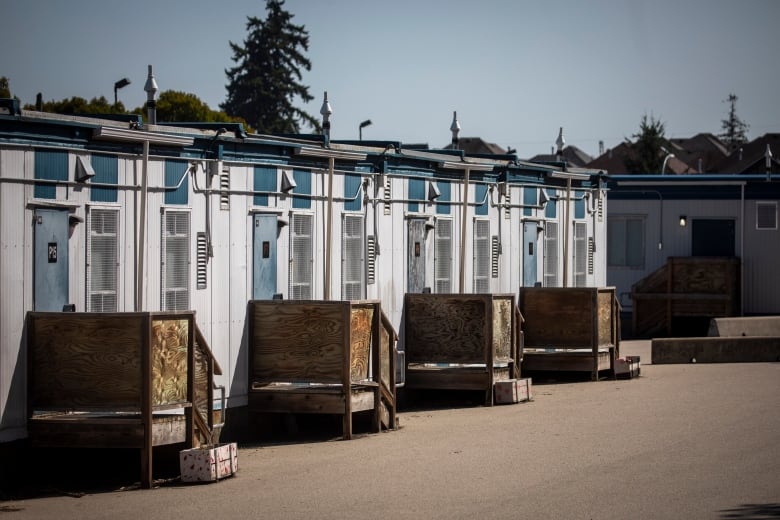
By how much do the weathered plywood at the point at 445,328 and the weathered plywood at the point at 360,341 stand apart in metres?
3.56

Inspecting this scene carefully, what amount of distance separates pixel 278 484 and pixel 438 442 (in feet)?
12.1

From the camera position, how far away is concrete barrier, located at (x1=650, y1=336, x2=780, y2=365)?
29.8m

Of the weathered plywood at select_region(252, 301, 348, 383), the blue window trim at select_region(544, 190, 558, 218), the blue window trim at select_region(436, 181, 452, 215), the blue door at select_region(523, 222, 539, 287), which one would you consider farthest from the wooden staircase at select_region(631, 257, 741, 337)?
the weathered plywood at select_region(252, 301, 348, 383)

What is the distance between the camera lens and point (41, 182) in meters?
15.2

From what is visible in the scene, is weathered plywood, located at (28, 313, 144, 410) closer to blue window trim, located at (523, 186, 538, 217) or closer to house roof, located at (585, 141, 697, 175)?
blue window trim, located at (523, 186, 538, 217)

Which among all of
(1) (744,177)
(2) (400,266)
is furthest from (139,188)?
(1) (744,177)

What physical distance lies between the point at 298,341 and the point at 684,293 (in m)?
23.7

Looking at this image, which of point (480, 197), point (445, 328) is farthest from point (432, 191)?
point (445, 328)

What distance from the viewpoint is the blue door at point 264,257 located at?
18.9 metres

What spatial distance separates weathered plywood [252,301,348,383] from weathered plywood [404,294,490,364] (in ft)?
14.2

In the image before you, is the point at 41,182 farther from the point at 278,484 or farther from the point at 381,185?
the point at 381,185

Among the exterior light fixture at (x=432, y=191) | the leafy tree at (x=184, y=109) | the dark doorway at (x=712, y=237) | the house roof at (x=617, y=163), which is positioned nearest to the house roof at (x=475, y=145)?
the house roof at (x=617, y=163)

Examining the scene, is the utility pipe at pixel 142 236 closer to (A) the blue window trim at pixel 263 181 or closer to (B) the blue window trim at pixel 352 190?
(A) the blue window trim at pixel 263 181

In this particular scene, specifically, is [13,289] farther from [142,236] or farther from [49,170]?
[142,236]
